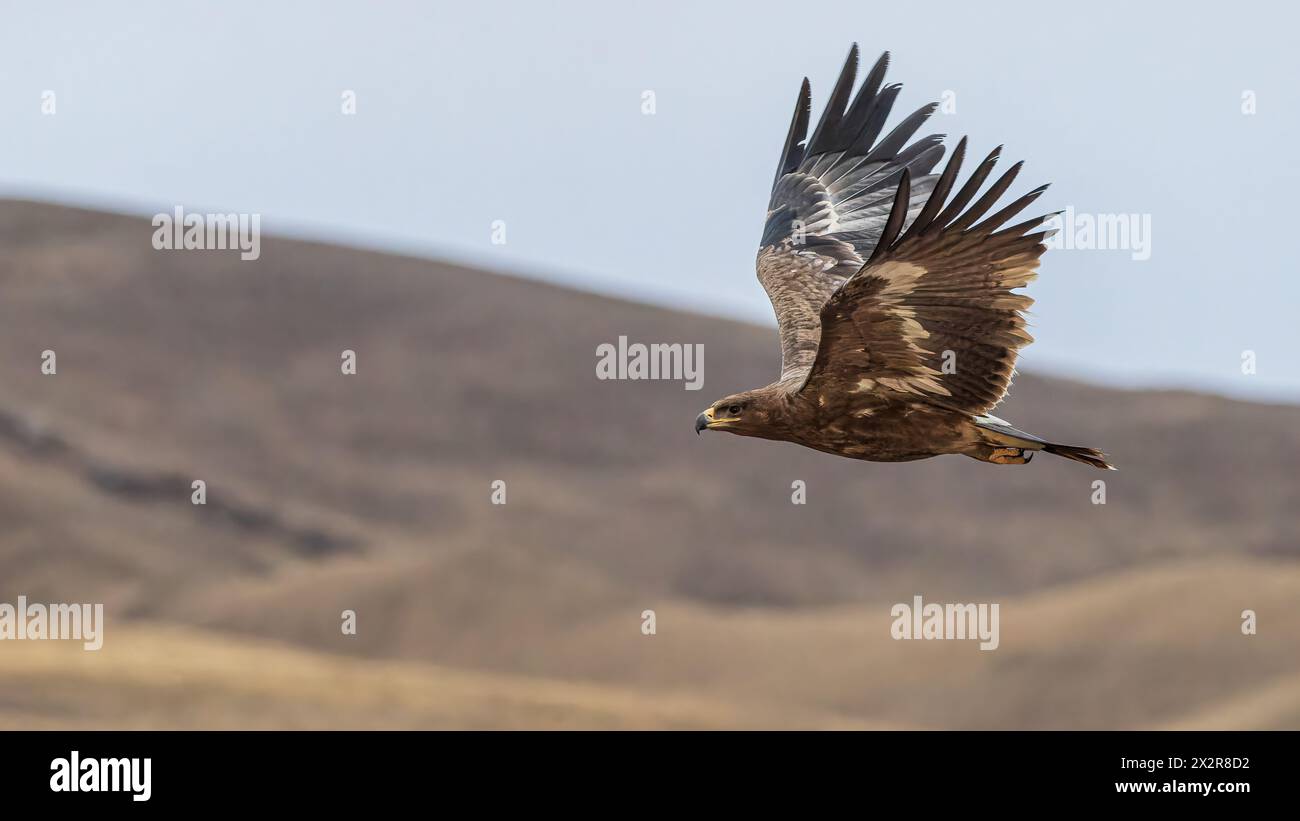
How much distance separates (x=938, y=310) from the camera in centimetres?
923

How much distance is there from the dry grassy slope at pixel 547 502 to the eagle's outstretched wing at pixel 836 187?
31706 millimetres

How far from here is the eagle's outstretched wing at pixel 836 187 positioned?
12617 millimetres

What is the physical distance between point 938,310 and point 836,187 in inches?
175

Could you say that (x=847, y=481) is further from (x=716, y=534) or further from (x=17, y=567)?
(x=17, y=567)

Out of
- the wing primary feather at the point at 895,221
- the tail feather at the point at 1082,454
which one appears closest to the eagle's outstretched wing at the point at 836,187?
the tail feather at the point at 1082,454

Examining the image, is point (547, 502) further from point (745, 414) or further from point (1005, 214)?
point (1005, 214)

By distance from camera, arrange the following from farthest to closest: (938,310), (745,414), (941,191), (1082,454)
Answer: (745,414)
(1082,454)
(938,310)
(941,191)

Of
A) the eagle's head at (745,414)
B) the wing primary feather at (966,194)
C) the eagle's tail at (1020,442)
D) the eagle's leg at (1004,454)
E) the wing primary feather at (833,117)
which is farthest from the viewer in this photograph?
the wing primary feather at (833,117)

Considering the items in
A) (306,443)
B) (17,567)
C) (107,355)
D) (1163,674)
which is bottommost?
(1163,674)

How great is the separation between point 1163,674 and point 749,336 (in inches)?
1576

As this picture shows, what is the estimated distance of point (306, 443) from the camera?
69062mm

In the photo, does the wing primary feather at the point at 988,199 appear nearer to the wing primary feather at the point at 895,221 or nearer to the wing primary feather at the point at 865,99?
the wing primary feather at the point at 895,221

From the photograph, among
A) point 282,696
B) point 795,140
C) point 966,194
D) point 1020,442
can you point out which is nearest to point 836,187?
point 795,140

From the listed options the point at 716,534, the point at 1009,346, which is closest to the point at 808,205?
the point at 1009,346
